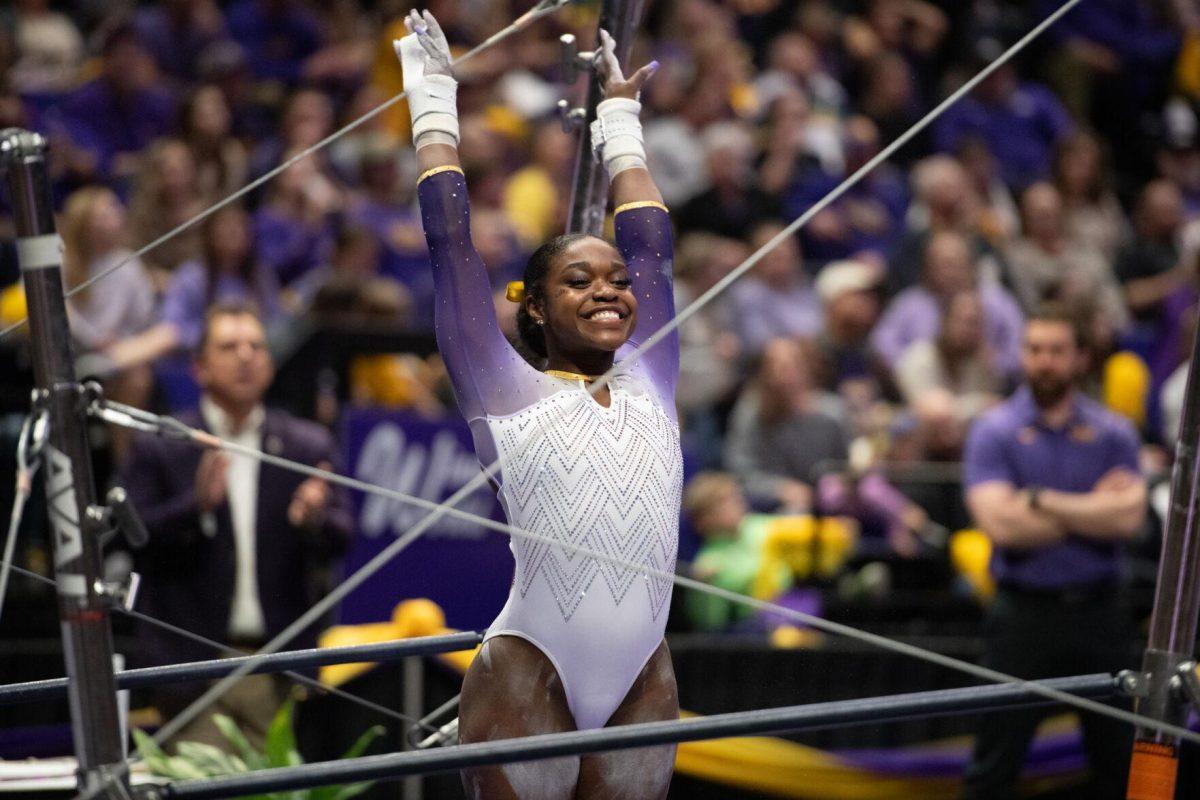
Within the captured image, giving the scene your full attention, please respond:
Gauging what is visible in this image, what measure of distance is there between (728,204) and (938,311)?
136 cm

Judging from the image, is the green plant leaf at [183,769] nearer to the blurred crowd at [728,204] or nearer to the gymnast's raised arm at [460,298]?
the gymnast's raised arm at [460,298]

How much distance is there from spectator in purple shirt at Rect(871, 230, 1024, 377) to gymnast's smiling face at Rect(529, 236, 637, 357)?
5.25 m

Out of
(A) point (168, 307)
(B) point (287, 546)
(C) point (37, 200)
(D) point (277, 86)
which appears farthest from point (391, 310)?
(C) point (37, 200)

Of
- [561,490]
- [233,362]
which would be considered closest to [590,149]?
[561,490]

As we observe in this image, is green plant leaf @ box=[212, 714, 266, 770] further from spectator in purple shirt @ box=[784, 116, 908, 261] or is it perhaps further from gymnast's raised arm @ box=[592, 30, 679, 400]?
spectator in purple shirt @ box=[784, 116, 908, 261]


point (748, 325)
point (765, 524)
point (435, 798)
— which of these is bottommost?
point (435, 798)

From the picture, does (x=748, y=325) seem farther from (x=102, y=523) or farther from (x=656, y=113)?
(x=102, y=523)

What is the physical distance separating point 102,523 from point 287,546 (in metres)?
3.09

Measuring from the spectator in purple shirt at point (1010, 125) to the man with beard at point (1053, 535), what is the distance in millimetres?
4906

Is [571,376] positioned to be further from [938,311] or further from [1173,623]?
[938,311]

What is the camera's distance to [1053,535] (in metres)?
5.57

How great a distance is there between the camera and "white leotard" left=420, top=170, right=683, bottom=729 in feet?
10.3

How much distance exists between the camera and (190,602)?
554cm

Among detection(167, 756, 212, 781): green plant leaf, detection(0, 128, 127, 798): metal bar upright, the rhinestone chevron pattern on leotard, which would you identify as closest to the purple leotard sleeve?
the rhinestone chevron pattern on leotard
